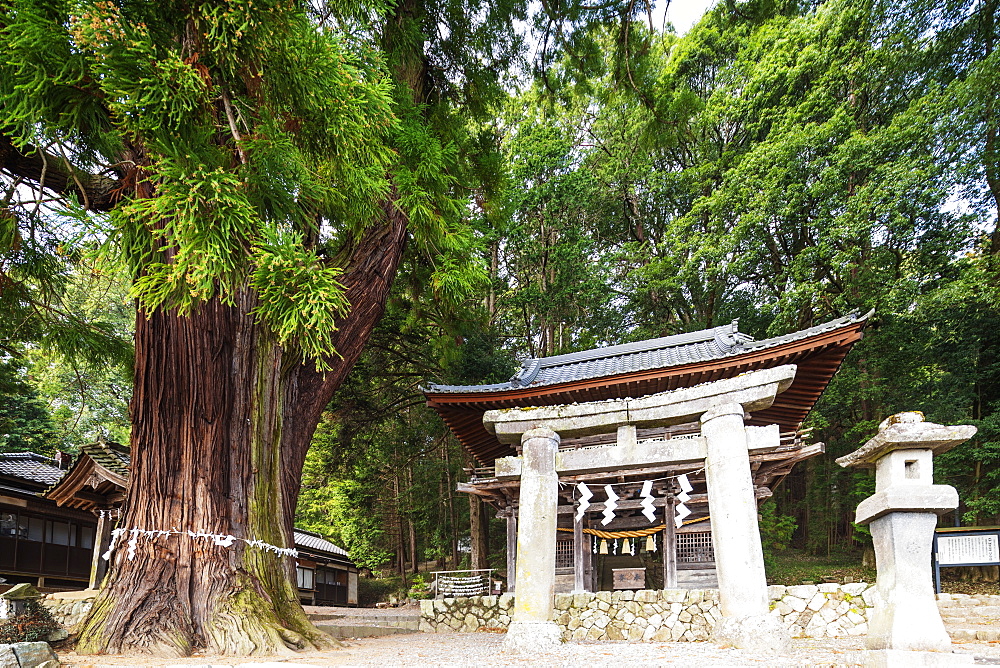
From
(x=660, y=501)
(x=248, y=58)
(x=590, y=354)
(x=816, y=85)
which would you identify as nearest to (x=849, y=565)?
(x=660, y=501)

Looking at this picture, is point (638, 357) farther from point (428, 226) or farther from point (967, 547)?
point (428, 226)

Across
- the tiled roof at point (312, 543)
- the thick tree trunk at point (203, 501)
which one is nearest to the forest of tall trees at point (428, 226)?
the thick tree trunk at point (203, 501)

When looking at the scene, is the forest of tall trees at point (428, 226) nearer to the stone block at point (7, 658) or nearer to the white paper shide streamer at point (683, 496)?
the stone block at point (7, 658)

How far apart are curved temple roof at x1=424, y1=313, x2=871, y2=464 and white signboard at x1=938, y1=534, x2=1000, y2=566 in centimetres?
307

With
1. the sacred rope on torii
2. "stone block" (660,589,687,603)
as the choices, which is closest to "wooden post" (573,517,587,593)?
the sacred rope on torii

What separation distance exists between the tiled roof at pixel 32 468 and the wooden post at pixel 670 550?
14.0m

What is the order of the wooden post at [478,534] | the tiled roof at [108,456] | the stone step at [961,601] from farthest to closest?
the wooden post at [478,534] < the tiled roof at [108,456] < the stone step at [961,601]

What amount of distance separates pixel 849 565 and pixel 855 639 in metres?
10.0

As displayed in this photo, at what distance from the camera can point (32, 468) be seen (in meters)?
16.6

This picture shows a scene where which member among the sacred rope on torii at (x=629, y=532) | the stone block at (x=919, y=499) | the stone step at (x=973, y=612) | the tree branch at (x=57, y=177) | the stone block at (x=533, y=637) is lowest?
the stone step at (x=973, y=612)

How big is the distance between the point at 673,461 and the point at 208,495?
507 cm

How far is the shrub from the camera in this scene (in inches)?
192

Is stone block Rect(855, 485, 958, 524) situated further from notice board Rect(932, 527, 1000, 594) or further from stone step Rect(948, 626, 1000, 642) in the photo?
notice board Rect(932, 527, 1000, 594)

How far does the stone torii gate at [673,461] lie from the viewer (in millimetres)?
6105
